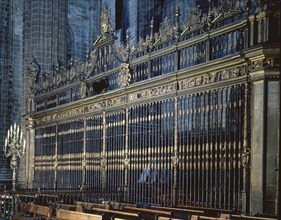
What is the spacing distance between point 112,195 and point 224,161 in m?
5.48

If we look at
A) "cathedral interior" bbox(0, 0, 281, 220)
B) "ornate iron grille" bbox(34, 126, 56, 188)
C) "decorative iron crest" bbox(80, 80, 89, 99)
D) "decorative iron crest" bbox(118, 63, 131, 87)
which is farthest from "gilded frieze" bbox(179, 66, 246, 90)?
"ornate iron grille" bbox(34, 126, 56, 188)

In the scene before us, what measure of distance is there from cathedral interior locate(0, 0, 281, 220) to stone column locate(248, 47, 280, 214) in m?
0.02

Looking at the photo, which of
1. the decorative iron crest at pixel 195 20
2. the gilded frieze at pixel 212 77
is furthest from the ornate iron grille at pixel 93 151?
the decorative iron crest at pixel 195 20

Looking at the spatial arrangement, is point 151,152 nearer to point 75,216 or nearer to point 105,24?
point 105,24

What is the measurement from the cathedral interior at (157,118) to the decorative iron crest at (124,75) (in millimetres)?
34

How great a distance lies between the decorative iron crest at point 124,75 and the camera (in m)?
17.1

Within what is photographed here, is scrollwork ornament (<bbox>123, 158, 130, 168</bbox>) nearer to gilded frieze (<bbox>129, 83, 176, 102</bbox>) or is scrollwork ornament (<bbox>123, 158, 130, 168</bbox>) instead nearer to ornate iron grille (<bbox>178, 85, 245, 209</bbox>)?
gilded frieze (<bbox>129, 83, 176, 102</bbox>)

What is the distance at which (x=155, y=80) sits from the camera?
15531mm

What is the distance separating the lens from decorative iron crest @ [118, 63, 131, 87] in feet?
56.1

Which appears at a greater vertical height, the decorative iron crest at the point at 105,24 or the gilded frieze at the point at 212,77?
the decorative iron crest at the point at 105,24

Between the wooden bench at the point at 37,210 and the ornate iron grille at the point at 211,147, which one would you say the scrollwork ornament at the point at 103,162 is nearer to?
the ornate iron grille at the point at 211,147

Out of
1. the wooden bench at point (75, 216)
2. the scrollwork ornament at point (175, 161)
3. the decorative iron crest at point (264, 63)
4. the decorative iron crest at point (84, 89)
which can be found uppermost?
the decorative iron crest at point (84, 89)

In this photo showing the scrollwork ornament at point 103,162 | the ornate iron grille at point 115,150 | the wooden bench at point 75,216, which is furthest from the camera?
the scrollwork ornament at point 103,162

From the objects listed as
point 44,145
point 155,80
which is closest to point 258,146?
point 155,80
